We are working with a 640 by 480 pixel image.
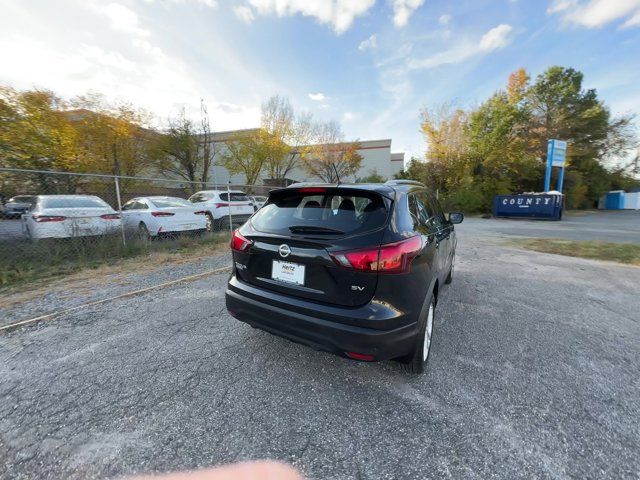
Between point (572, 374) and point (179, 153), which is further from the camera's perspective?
point (179, 153)

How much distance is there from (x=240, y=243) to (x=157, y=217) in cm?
605

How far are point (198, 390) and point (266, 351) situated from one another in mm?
673

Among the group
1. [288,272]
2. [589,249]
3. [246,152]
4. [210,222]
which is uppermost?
[246,152]

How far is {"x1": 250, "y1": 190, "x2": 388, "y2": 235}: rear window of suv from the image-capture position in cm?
210

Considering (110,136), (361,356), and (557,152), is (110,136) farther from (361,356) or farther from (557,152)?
(557,152)

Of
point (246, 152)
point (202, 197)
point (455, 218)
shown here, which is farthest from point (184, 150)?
point (455, 218)

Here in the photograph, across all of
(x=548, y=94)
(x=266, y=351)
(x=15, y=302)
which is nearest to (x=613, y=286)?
(x=266, y=351)

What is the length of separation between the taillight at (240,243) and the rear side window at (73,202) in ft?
20.4

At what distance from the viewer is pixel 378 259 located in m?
1.90

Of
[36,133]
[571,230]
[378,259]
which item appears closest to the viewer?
[378,259]

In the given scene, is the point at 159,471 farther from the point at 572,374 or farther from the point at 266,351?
the point at 572,374

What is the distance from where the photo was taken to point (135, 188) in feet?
31.5

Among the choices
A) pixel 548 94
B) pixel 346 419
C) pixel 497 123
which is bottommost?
pixel 346 419

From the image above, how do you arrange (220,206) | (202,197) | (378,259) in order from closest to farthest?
(378,259), (220,206), (202,197)
